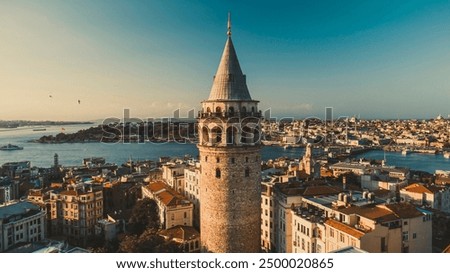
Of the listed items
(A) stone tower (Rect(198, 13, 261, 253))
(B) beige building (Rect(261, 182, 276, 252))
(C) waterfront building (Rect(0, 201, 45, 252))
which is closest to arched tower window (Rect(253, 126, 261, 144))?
(A) stone tower (Rect(198, 13, 261, 253))

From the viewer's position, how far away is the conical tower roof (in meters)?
4.23

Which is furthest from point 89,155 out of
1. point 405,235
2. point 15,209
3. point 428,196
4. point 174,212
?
point 405,235

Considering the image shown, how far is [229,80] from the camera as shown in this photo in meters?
4.25

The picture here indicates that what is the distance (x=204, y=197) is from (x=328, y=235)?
1.55m

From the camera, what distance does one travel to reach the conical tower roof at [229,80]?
4.23m

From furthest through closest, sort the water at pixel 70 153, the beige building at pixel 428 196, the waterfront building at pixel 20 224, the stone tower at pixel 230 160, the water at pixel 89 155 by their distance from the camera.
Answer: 1. the water at pixel 70 153
2. the water at pixel 89 155
3. the beige building at pixel 428 196
4. the waterfront building at pixel 20 224
5. the stone tower at pixel 230 160

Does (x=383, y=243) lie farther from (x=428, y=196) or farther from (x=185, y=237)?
(x=428, y=196)

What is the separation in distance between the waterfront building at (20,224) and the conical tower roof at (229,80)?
445cm

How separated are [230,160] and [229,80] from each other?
911mm

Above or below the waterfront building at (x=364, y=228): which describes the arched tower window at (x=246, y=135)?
above

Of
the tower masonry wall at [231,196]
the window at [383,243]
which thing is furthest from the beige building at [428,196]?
the tower masonry wall at [231,196]

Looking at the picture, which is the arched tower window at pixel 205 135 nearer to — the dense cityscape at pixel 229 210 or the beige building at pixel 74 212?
the dense cityscape at pixel 229 210
